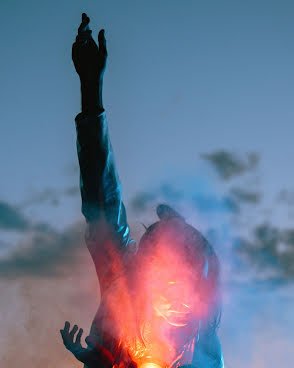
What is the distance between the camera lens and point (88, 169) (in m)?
5.65

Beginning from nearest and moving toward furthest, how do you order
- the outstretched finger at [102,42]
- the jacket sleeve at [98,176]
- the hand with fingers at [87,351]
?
the hand with fingers at [87,351] → the jacket sleeve at [98,176] → the outstretched finger at [102,42]

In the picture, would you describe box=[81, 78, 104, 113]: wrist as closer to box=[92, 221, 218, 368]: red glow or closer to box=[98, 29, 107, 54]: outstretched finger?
box=[98, 29, 107, 54]: outstretched finger

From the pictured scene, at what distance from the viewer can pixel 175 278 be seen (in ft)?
19.4

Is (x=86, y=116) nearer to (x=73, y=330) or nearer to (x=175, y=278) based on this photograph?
(x=175, y=278)

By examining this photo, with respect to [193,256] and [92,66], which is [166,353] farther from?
[92,66]

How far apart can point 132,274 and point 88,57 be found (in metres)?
2.29

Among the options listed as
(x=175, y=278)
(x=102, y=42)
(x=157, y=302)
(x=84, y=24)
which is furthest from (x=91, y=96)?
(x=157, y=302)

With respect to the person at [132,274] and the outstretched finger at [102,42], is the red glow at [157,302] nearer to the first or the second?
the person at [132,274]

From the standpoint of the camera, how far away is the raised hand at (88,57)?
5.58m

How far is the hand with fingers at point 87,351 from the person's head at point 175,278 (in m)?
0.52

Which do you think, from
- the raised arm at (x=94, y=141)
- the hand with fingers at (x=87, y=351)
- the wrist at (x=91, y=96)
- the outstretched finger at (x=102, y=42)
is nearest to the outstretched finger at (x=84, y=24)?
the raised arm at (x=94, y=141)

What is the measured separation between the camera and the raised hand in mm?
5578

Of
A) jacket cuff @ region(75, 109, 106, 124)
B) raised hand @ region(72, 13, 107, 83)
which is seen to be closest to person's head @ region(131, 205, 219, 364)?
jacket cuff @ region(75, 109, 106, 124)

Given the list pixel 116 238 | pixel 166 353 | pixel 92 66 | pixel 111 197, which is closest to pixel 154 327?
pixel 166 353
